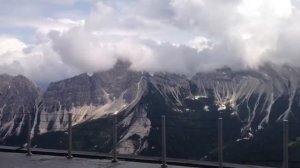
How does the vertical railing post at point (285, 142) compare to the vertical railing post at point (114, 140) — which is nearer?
the vertical railing post at point (285, 142)

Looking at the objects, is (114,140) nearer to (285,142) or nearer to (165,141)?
(165,141)

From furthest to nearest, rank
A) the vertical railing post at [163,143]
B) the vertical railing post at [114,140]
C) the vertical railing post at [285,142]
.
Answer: the vertical railing post at [114,140] < the vertical railing post at [163,143] < the vertical railing post at [285,142]

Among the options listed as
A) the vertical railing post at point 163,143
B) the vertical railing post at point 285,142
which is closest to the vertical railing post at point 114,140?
the vertical railing post at point 163,143

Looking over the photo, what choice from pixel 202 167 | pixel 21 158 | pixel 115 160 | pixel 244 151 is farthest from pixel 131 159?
pixel 244 151

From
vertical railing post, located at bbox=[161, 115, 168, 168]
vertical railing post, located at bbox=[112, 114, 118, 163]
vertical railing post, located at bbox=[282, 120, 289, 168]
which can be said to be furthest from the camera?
vertical railing post, located at bbox=[112, 114, 118, 163]

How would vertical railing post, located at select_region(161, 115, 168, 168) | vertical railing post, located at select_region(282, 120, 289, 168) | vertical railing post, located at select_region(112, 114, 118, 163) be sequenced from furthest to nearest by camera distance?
vertical railing post, located at select_region(112, 114, 118, 163) < vertical railing post, located at select_region(161, 115, 168, 168) < vertical railing post, located at select_region(282, 120, 289, 168)

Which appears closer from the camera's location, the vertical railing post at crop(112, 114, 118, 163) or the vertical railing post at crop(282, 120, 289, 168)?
the vertical railing post at crop(282, 120, 289, 168)

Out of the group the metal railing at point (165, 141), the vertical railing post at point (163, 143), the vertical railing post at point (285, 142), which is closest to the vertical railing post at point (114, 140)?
the metal railing at point (165, 141)

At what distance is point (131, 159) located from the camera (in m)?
12.6

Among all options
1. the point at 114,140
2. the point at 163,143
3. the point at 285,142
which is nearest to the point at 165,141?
the point at 163,143

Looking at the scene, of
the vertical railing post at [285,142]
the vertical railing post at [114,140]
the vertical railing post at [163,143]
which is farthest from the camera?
the vertical railing post at [114,140]

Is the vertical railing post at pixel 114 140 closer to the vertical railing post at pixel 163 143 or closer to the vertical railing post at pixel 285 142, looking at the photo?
the vertical railing post at pixel 163 143

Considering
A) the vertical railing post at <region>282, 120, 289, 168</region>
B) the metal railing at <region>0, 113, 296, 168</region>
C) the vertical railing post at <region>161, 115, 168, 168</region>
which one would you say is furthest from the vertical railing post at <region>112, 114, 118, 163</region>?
the vertical railing post at <region>282, 120, 289, 168</region>

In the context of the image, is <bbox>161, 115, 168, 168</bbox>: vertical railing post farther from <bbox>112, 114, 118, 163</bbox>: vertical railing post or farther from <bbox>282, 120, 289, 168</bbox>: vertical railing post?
<bbox>282, 120, 289, 168</bbox>: vertical railing post
